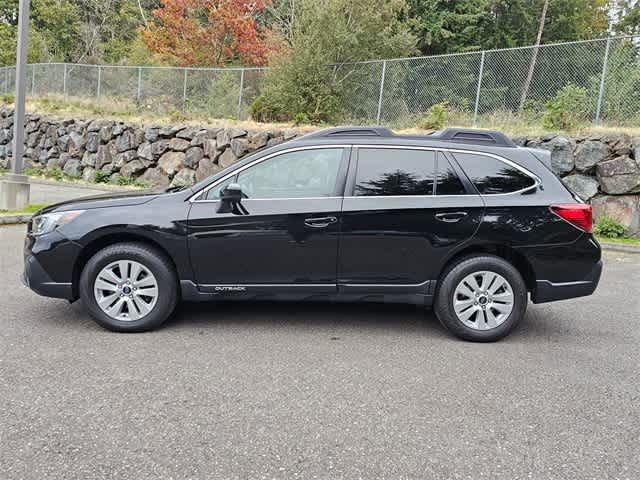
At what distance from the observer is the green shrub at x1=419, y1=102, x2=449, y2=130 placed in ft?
48.5

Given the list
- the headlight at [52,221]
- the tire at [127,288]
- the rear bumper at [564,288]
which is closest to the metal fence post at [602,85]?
the rear bumper at [564,288]

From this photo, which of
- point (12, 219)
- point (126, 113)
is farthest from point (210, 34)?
point (12, 219)

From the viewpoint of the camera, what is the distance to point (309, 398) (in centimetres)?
377

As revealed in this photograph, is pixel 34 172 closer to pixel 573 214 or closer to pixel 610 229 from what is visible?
pixel 610 229

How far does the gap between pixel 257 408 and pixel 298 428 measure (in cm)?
36

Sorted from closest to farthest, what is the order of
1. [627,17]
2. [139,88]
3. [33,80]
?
[139,88] → [33,80] → [627,17]

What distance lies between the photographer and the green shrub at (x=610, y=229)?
38.0ft

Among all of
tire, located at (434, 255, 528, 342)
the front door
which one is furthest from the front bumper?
tire, located at (434, 255, 528, 342)

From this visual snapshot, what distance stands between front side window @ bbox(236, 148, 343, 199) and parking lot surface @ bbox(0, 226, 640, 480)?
1224mm

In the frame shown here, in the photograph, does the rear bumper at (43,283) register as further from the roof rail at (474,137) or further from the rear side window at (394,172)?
the roof rail at (474,137)

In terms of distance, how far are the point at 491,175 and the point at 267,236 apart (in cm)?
204

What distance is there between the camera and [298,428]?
335 cm

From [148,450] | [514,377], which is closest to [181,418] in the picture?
[148,450]

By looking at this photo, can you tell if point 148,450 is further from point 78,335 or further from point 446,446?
point 78,335
